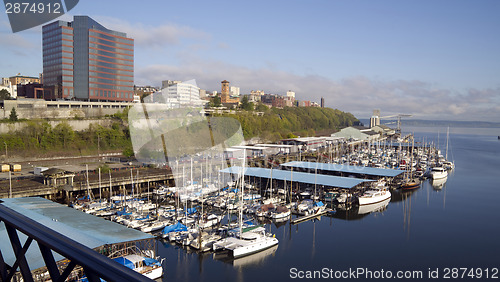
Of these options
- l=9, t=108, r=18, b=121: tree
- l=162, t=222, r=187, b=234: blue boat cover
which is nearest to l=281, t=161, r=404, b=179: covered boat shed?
l=162, t=222, r=187, b=234: blue boat cover

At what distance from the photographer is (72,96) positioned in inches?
1141

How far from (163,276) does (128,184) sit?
9.27 metres

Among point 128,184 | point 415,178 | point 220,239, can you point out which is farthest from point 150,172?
point 415,178

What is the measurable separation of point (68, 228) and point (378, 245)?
828 centimetres

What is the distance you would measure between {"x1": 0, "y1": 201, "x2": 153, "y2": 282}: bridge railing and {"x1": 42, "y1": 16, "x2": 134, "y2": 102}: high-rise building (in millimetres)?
31324

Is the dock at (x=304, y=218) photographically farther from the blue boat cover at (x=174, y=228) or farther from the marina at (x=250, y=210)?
the blue boat cover at (x=174, y=228)

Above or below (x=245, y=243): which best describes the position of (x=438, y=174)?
above

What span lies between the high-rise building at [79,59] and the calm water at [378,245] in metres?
23.6

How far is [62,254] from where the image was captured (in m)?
0.81

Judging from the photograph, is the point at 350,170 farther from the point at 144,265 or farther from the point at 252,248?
the point at 144,265

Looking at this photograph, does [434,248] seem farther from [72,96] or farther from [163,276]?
[72,96]

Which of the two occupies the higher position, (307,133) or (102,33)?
(102,33)

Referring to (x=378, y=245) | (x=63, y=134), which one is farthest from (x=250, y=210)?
(x=63, y=134)

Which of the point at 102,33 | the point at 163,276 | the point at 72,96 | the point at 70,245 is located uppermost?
the point at 102,33
